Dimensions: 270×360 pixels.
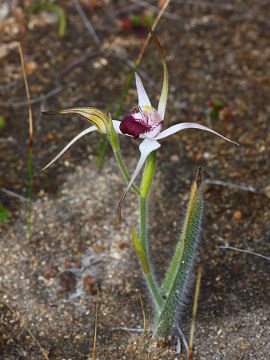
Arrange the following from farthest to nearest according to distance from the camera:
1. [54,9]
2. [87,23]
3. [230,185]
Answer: [87,23]
[54,9]
[230,185]

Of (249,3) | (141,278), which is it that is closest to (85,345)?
(141,278)

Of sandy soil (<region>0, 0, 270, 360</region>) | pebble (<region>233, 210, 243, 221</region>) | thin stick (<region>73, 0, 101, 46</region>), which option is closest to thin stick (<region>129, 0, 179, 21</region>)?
sandy soil (<region>0, 0, 270, 360</region>)

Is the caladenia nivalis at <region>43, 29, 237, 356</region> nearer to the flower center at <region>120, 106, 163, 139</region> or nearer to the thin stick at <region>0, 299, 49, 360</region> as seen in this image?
the flower center at <region>120, 106, 163, 139</region>

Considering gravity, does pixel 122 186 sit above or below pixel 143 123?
below

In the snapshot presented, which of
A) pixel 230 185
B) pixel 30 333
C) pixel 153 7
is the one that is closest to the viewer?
pixel 30 333

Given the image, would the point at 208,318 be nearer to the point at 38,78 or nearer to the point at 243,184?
the point at 243,184

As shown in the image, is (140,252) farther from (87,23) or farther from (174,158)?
(87,23)

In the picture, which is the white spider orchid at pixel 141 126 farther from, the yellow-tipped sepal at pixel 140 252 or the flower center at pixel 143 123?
the yellow-tipped sepal at pixel 140 252

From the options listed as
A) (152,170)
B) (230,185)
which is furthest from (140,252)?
(230,185)
